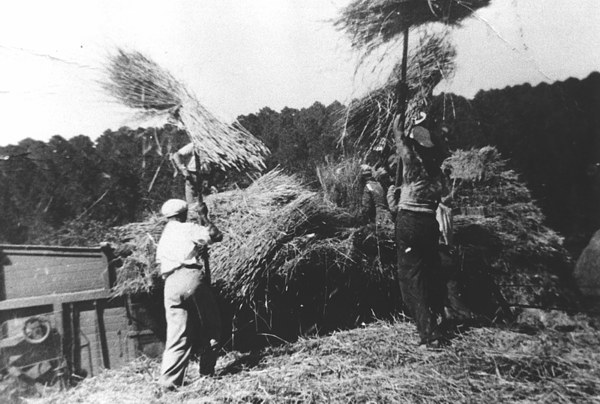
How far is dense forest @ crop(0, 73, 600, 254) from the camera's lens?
8750mm

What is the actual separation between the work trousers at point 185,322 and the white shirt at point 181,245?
0.07 metres

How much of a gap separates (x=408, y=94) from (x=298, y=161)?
613cm

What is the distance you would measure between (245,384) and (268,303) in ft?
3.87

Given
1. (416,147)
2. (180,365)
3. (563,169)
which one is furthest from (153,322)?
(563,169)

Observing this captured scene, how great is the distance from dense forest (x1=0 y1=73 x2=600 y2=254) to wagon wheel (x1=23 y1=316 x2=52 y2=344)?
408 cm

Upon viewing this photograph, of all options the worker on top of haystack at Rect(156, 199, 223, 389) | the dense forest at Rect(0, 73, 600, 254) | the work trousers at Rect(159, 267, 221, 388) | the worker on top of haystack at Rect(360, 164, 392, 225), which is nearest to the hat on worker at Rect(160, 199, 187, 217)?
the worker on top of haystack at Rect(156, 199, 223, 389)

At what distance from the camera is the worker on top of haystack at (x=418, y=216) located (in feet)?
10.2

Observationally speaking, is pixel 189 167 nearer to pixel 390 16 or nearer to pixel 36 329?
pixel 36 329

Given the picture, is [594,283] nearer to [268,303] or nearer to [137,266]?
[268,303]

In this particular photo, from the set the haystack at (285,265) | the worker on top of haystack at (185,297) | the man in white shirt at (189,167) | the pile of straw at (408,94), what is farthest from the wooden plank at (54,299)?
the pile of straw at (408,94)

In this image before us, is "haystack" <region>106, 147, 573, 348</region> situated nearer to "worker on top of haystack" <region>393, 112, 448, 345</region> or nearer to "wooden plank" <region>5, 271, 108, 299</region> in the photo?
"wooden plank" <region>5, 271, 108, 299</region>

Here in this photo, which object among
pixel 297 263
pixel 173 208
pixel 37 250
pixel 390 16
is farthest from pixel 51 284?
pixel 390 16

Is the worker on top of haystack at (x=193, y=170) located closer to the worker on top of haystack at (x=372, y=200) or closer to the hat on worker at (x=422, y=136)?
the worker on top of haystack at (x=372, y=200)

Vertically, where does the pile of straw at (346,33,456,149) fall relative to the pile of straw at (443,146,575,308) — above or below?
above
